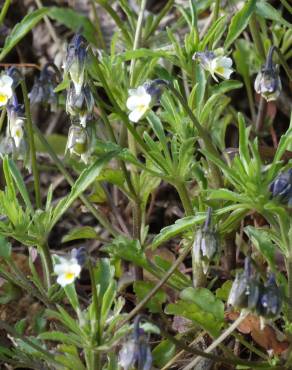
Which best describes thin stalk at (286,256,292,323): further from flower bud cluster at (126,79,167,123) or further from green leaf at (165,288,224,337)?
flower bud cluster at (126,79,167,123)

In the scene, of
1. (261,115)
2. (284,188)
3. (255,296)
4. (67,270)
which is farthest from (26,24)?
(261,115)

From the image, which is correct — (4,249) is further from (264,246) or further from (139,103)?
(264,246)

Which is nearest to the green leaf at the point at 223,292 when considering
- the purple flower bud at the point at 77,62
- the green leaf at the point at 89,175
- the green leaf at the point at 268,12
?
the green leaf at the point at 89,175

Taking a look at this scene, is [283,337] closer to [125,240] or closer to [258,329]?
[258,329]

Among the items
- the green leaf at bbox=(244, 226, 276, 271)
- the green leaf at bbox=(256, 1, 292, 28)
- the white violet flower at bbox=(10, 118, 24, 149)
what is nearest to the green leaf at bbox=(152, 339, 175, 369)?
the green leaf at bbox=(244, 226, 276, 271)

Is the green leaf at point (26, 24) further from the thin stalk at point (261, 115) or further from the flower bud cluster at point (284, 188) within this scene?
the thin stalk at point (261, 115)

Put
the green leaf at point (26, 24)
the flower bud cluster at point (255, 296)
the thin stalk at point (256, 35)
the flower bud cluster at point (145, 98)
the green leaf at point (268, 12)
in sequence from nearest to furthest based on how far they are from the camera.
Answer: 1. the flower bud cluster at point (255, 296)
2. the flower bud cluster at point (145, 98)
3. the green leaf at point (26, 24)
4. the green leaf at point (268, 12)
5. the thin stalk at point (256, 35)
